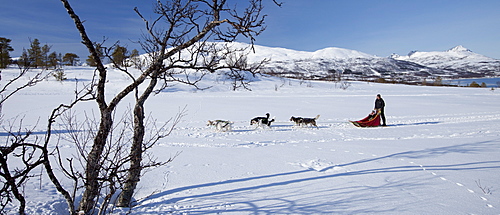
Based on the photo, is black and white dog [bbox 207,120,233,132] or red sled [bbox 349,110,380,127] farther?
red sled [bbox 349,110,380,127]

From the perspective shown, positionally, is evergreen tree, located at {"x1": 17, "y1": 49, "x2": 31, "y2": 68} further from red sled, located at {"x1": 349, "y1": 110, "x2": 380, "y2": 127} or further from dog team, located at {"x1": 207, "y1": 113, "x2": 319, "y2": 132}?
red sled, located at {"x1": 349, "y1": 110, "x2": 380, "y2": 127}

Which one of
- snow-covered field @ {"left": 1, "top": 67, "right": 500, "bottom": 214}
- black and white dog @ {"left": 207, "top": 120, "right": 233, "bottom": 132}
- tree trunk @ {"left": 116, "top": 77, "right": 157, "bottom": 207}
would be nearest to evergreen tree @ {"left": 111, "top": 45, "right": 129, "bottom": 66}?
tree trunk @ {"left": 116, "top": 77, "right": 157, "bottom": 207}

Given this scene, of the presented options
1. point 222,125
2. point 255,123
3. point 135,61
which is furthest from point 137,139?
point 255,123

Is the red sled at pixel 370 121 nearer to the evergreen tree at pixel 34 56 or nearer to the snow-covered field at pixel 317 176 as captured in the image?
the snow-covered field at pixel 317 176

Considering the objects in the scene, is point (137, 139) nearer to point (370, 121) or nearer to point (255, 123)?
point (255, 123)

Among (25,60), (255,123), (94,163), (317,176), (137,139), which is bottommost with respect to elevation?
(317,176)

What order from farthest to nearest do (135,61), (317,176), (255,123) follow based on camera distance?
1. (255,123)
2. (317,176)
3. (135,61)

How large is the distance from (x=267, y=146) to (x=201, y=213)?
4811 mm

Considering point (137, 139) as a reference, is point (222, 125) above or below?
below

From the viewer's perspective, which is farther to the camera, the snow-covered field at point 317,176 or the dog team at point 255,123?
the dog team at point 255,123

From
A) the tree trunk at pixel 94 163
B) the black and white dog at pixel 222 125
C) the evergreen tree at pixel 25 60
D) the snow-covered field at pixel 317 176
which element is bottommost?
the snow-covered field at pixel 317 176

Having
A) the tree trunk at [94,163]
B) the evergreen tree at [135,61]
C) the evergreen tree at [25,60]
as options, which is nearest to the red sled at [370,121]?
the evergreen tree at [135,61]

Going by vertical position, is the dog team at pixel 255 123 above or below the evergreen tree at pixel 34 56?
below

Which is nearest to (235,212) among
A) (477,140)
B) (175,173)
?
(175,173)
